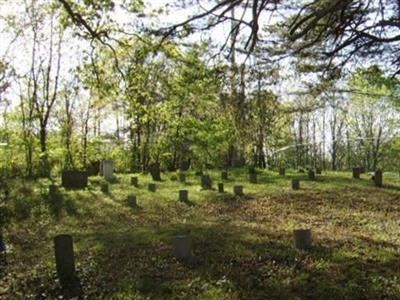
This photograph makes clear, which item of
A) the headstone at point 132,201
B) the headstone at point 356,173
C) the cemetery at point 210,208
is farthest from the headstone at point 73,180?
the headstone at point 356,173

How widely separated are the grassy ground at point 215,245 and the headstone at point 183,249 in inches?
6.2

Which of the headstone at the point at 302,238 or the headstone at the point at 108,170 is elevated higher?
the headstone at the point at 108,170

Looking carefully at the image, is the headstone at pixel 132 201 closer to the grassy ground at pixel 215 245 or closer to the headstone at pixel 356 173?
the grassy ground at pixel 215 245

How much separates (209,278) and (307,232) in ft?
7.81

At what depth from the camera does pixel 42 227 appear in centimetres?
1314

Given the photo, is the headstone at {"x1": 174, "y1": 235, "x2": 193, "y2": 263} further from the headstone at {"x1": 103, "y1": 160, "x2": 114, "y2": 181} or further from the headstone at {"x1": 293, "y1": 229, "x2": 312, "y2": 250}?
the headstone at {"x1": 103, "y1": 160, "x2": 114, "y2": 181}

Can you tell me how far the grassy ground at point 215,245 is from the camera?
7457 mm

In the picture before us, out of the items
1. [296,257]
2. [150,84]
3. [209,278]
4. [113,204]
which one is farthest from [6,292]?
[150,84]

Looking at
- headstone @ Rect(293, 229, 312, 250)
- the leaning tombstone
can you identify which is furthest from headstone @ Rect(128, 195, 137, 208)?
the leaning tombstone

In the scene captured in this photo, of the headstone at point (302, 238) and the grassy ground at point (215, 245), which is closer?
the grassy ground at point (215, 245)

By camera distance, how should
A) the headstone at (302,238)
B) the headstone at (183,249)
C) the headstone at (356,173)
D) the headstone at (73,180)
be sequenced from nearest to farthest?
the headstone at (183,249) → the headstone at (302,238) → the headstone at (73,180) → the headstone at (356,173)

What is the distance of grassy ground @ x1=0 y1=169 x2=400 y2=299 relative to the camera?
7457mm

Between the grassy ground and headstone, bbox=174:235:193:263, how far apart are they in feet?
0.51

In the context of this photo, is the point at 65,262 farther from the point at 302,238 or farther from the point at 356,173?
the point at 356,173
